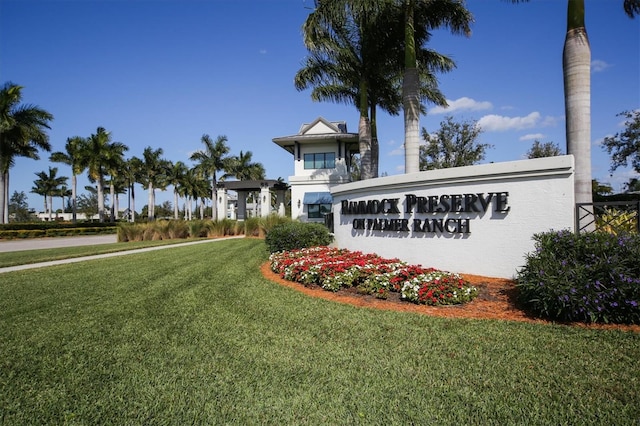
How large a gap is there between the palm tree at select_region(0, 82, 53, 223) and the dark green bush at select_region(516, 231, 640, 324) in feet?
134

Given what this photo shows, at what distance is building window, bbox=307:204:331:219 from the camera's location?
1029 inches

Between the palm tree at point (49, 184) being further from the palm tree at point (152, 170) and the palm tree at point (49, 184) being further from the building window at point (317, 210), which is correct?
the building window at point (317, 210)

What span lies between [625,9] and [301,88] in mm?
13148

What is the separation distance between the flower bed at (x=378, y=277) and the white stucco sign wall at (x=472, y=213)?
0.88 meters

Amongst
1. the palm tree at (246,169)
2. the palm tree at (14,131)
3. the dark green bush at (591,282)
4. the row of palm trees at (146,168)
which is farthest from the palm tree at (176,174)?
the dark green bush at (591,282)

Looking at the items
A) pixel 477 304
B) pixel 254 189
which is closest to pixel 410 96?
pixel 477 304

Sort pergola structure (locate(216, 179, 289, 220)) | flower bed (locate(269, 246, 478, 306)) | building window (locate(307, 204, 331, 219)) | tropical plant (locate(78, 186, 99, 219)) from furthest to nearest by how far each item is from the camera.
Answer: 1. tropical plant (locate(78, 186, 99, 219))
2. pergola structure (locate(216, 179, 289, 220))
3. building window (locate(307, 204, 331, 219))
4. flower bed (locate(269, 246, 478, 306))

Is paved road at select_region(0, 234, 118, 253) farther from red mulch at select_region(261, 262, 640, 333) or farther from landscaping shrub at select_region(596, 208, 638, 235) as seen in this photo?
landscaping shrub at select_region(596, 208, 638, 235)

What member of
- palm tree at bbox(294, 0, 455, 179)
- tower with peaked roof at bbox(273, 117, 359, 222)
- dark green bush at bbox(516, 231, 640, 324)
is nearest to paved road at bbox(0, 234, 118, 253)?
tower with peaked roof at bbox(273, 117, 359, 222)

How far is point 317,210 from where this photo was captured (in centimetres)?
2655

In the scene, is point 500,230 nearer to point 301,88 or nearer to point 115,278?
point 115,278

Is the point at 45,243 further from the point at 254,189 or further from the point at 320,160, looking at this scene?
the point at 320,160

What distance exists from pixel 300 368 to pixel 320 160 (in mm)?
24293

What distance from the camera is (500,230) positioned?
7.12 metres
